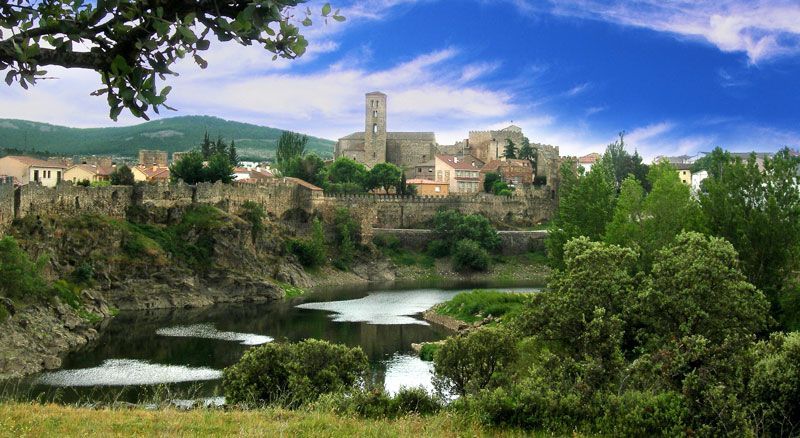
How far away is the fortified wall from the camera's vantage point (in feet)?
211

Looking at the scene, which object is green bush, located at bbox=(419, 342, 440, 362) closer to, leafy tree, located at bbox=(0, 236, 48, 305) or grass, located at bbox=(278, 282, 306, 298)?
leafy tree, located at bbox=(0, 236, 48, 305)

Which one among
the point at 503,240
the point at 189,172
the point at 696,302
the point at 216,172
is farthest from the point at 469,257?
the point at 696,302

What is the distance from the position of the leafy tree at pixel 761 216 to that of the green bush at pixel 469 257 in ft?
187

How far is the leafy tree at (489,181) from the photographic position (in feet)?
377

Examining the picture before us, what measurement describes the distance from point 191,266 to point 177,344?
2521 centimetres

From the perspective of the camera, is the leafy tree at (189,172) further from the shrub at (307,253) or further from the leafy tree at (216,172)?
the shrub at (307,253)

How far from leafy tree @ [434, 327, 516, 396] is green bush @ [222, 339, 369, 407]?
2.75 meters

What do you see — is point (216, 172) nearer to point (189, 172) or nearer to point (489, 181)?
point (189, 172)

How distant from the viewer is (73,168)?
90.8 m

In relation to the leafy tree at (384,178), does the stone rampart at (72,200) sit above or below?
below

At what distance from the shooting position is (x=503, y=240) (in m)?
100

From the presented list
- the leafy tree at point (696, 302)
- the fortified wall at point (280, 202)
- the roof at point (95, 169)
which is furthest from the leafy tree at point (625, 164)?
the leafy tree at point (696, 302)

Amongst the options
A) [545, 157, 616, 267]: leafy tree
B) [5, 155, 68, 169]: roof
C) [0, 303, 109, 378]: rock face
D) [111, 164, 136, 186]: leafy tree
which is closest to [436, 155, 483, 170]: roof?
[111, 164, 136, 186]: leafy tree

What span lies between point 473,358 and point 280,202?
69.4 meters
